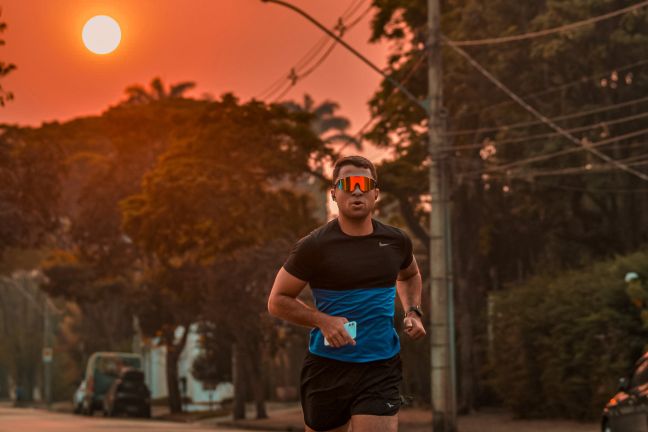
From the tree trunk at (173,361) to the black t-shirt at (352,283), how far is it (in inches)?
1678

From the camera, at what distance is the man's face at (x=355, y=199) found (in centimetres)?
699

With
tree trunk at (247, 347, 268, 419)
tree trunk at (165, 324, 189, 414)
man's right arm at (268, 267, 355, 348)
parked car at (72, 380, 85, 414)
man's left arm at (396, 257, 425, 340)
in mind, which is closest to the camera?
man's right arm at (268, 267, 355, 348)

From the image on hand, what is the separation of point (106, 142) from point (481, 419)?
32.7 meters

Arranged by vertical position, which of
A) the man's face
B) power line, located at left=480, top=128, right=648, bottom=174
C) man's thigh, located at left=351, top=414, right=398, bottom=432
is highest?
power line, located at left=480, top=128, right=648, bottom=174

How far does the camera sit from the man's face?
6988mm

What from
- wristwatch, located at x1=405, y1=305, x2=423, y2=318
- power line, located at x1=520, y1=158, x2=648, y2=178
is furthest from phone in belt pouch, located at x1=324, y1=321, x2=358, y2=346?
power line, located at x1=520, y1=158, x2=648, y2=178

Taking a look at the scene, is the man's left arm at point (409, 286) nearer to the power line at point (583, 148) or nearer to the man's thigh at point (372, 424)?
the man's thigh at point (372, 424)

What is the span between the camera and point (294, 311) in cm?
704

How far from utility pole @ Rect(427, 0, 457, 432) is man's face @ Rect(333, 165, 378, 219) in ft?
63.4

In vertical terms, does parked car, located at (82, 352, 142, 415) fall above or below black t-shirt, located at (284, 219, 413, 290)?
below

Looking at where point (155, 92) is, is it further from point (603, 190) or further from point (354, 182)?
point (354, 182)

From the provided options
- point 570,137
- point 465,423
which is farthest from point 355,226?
point 570,137

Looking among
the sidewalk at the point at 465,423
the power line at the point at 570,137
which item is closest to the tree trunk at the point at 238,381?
the sidewalk at the point at 465,423

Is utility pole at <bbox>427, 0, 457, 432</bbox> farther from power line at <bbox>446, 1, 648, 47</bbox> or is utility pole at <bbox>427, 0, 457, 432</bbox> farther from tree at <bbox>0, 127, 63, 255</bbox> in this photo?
tree at <bbox>0, 127, 63, 255</bbox>
